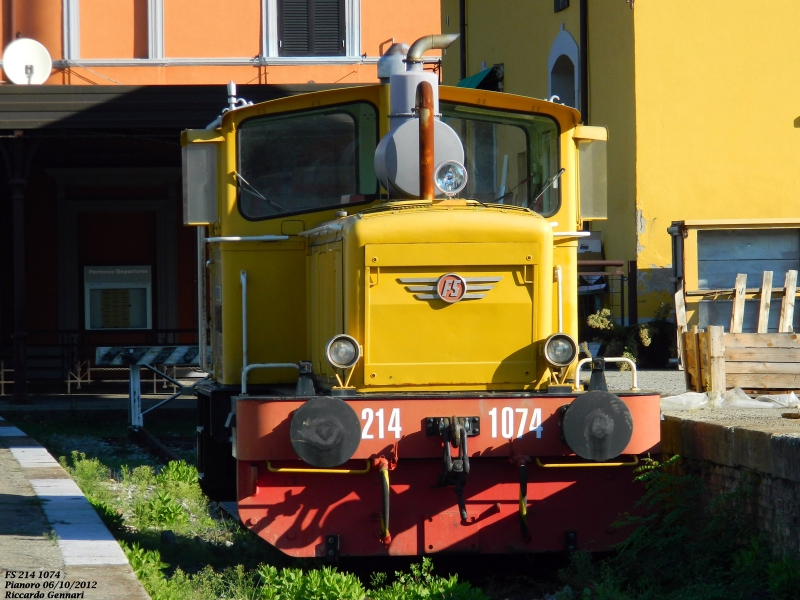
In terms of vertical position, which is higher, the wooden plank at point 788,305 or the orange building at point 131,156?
the orange building at point 131,156

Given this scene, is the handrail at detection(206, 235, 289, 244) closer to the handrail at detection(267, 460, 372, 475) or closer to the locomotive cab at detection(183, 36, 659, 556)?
the locomotive cab at detection(183, 36, 659, 556)

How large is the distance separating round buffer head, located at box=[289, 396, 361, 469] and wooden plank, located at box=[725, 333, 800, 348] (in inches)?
167

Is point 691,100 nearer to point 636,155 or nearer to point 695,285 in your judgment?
point 636,155

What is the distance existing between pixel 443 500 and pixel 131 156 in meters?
12.6

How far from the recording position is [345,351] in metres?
5.89

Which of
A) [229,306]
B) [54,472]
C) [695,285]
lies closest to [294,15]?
[695,285]

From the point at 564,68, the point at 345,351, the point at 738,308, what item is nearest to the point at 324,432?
the point at 345,351

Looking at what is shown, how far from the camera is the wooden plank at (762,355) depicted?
8859 mm

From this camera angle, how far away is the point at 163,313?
18547mm

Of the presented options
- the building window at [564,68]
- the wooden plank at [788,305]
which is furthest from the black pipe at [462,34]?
the wooden plank at [788,305]

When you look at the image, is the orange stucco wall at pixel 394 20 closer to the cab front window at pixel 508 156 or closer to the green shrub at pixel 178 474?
the green shrub at pixel 178 474

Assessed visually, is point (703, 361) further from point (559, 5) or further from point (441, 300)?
point (559, 5)

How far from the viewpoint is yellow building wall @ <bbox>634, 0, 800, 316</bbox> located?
14734mm

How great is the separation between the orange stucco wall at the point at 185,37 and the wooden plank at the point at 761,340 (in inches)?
463
